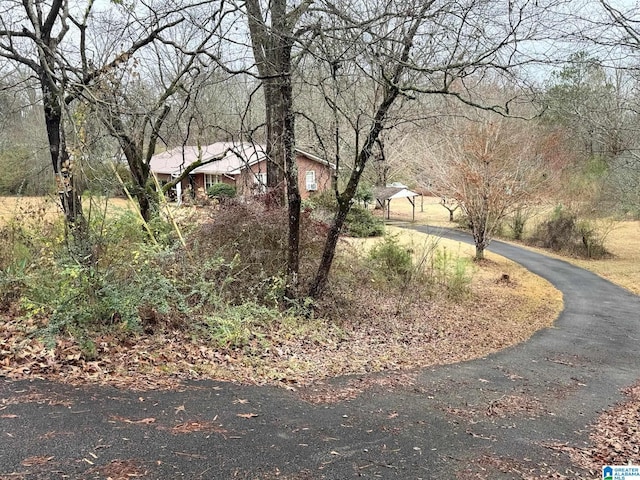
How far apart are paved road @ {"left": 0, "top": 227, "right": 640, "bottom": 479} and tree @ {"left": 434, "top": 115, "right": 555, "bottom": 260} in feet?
51.7

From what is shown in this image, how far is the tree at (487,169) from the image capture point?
832 inches

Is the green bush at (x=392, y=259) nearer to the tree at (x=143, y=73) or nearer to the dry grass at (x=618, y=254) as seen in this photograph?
the tree at (x=143, y=73)

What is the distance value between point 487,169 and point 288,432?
19.2 meters

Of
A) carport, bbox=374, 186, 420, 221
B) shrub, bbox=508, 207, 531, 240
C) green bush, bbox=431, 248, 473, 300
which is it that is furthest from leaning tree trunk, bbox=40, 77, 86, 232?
carport, bbox=374, 186, 420, 221

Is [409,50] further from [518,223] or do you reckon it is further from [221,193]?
[518,223]

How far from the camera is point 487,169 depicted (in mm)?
21312

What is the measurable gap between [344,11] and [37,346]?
20.6 feet

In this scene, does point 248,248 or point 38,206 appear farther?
point 248,248

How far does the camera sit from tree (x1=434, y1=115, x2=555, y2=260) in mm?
21125

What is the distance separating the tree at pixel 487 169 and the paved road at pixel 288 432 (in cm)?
1576

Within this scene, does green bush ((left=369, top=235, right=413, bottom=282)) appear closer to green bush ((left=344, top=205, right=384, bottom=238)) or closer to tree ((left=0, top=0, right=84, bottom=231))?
green bush ((left=344, top=205, right=384, bottom=238))

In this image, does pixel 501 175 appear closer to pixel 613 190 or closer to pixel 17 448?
pixel 613 190

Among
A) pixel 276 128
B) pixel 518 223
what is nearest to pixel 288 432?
pixel 276 128

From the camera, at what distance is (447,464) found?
12.9 feet
